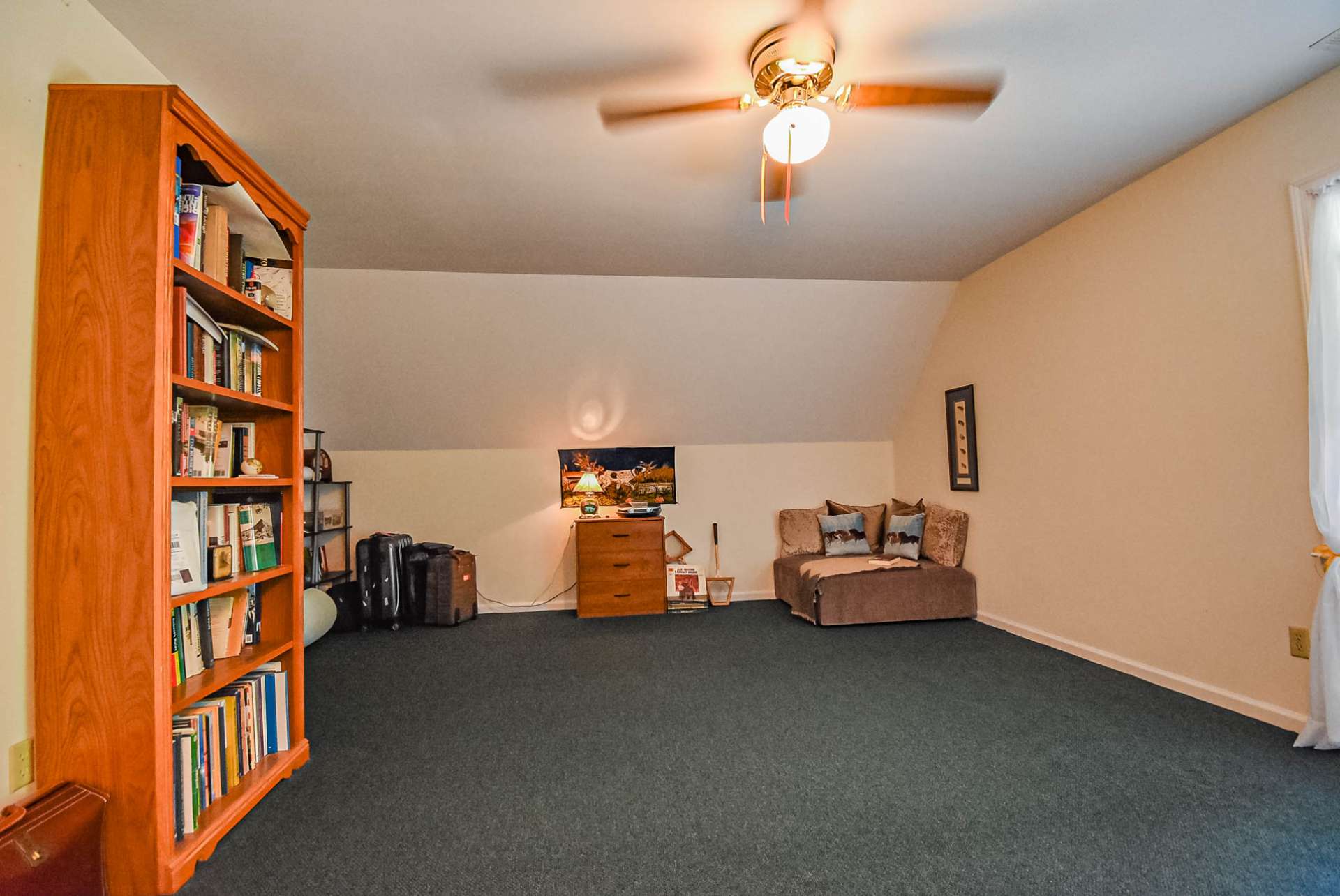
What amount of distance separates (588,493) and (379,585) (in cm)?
174

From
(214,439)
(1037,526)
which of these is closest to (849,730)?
(1037,526)

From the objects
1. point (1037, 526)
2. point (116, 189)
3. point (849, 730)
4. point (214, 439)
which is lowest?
point (849, 730)

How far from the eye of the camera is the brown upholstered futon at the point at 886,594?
4.29 meters

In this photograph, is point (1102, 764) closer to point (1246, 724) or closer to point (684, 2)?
point (1246, 724)

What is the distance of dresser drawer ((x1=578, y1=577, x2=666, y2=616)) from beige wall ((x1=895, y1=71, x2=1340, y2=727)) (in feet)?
7.99

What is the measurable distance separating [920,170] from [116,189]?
9.51 ft

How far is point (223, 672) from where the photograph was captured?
194cm

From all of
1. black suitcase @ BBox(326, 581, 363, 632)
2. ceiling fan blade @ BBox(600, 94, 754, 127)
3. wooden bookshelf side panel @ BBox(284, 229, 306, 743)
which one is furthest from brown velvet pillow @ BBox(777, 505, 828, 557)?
wooden bookshelf side panel @ BBox(284, 229, 306, 743)

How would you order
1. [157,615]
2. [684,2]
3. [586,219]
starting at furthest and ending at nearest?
[586,219], [684,2], [157,615]

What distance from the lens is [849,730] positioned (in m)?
2.55

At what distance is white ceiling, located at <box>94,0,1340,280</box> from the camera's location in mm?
1869

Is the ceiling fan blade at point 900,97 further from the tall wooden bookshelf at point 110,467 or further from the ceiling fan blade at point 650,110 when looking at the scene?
the tall wooden bookshelf at point 110,467

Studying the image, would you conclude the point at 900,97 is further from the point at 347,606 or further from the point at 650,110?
the point at 347,606

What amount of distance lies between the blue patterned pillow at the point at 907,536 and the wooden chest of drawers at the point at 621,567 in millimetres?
1771
